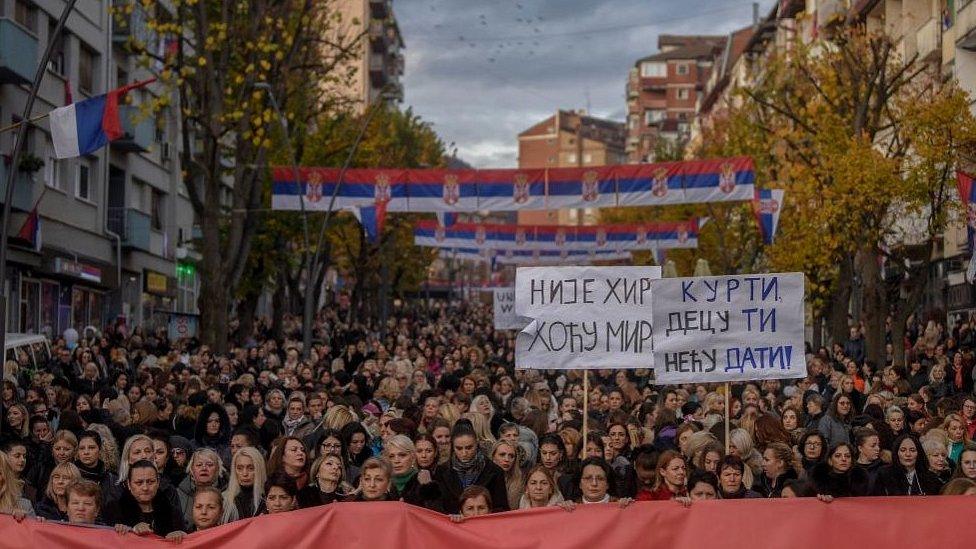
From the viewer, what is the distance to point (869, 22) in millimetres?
54188

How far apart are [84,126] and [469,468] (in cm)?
1092

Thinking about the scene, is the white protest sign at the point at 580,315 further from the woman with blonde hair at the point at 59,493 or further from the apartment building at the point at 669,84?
the apartment building at the point at 669,84

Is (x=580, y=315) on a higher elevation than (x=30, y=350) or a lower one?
higher

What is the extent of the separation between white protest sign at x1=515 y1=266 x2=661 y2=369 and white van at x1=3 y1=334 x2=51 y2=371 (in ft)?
37.2

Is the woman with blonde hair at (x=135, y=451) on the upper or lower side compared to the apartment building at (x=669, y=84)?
lower

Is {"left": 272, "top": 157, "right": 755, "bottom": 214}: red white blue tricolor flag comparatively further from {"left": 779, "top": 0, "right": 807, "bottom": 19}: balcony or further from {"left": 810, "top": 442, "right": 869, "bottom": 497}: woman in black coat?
{"left": 779, "top": 0, "right": 807, "bottom": 19}: balcony

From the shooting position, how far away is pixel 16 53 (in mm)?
35438

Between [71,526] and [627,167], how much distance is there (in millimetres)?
26159

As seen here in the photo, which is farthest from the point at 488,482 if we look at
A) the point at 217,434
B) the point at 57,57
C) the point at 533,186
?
the point at 57,57

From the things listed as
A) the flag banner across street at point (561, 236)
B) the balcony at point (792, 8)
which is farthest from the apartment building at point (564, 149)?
the flag banner across street at point (561, 236)

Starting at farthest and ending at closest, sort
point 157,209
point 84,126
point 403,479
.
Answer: point 157,209
point 84,126
point 403,479

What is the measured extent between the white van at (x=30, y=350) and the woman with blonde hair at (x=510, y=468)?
12.8 metres

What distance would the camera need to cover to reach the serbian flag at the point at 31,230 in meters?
36.2

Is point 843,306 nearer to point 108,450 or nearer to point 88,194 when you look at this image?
point 88,194
